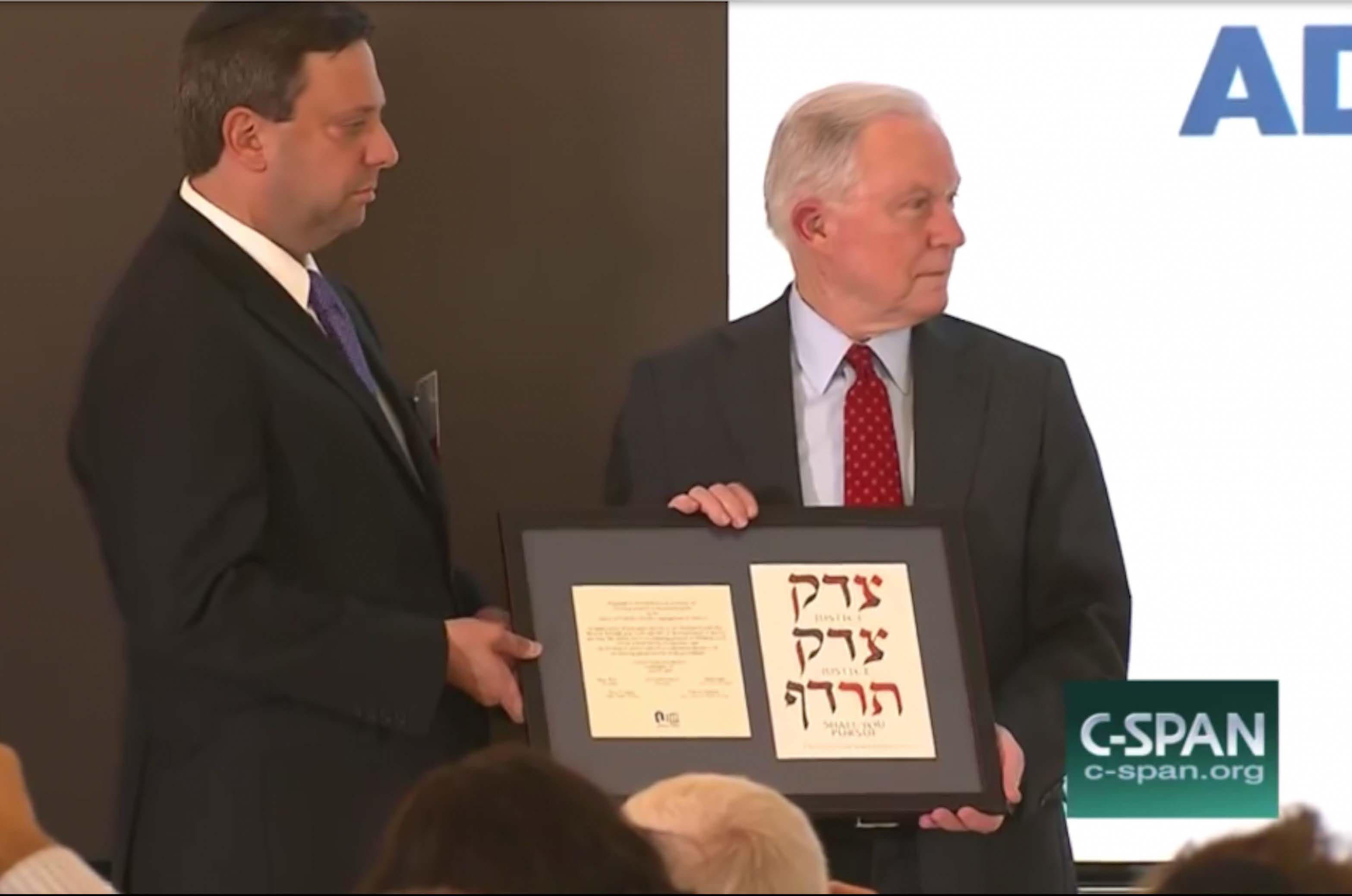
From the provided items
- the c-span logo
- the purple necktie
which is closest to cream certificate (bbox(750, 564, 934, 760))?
the c-span logo

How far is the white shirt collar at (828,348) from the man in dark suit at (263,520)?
2.00ft

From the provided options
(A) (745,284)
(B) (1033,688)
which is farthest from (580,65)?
(B) (1033,688)

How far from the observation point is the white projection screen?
16.0ft

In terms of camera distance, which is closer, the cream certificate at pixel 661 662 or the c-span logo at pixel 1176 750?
the cream certificate at pixel 661 662

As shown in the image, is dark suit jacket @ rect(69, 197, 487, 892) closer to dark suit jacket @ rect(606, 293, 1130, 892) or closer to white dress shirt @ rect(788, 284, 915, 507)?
dark suit jacket @ rect(606, 293, 1130, 892)

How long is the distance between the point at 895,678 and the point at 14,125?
6.75ft

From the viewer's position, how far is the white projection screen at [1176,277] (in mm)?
4891

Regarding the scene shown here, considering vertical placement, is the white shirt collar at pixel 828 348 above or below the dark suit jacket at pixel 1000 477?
above

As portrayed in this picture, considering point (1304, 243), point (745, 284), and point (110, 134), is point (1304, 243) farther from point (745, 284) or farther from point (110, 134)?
point (110, 134)

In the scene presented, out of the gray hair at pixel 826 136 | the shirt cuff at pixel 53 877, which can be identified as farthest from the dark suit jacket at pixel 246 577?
the shirt cuff at pixel 53 877

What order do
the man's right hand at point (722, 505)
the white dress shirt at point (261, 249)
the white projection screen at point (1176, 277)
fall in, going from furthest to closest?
the white projection screen at point (1176, 277)
the white dress shirt at point (261, 249)
the man's right hand at point (722, 505)

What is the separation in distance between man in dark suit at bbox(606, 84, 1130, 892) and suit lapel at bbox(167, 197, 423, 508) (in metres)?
0.44

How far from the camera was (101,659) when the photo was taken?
197 inches

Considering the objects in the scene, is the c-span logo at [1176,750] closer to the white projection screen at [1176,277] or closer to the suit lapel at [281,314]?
the white projection screen at [1176,277]
